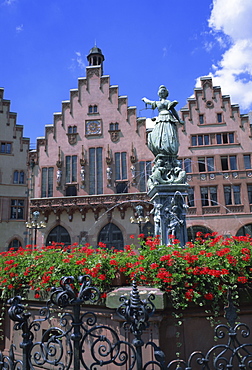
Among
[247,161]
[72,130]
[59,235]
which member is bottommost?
[59,235]

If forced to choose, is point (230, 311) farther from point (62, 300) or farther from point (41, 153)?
point (41, 153)

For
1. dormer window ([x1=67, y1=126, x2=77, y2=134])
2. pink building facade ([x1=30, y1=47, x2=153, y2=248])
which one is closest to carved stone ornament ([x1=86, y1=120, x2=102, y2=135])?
pink building facade ([x1=30, y1=47, x2=153, y2=248])

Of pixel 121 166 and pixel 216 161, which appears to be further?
pixel 121 166

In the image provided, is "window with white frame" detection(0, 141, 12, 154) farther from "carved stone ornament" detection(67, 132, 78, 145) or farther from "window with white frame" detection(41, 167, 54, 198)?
"carved stone ornament" detection(67, 132, 78, 145)

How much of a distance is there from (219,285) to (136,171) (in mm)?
25329

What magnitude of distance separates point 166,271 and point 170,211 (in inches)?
180

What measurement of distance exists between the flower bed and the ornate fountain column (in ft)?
10.8

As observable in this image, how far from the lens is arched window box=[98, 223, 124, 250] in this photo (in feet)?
96.1

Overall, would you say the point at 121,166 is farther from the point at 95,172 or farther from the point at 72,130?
the point at 72,130

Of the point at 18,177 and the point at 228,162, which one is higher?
the point at 228,162

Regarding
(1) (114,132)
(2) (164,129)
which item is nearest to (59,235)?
(1) (114,132)

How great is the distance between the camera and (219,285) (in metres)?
5.31

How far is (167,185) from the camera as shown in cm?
992

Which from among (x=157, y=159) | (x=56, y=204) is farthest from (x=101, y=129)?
(x=157, y=159)
